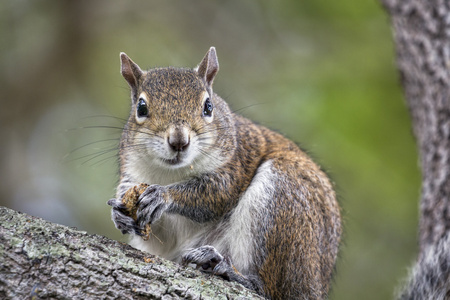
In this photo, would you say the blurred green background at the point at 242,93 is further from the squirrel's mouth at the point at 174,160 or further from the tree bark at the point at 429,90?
the squirrel's mouth at the point at 174,160

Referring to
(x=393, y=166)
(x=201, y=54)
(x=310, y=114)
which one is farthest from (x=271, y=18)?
(x=393, y=166)

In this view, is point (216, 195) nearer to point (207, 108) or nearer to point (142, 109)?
point (207, 108)

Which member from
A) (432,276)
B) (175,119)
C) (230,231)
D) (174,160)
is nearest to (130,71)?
(175,119)

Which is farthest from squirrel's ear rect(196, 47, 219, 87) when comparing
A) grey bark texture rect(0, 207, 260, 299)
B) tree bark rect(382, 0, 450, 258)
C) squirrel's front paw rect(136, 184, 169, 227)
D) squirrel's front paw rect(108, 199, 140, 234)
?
tree bark rect(382, 0, 450, 258)

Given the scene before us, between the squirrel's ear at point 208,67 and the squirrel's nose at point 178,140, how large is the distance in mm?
819

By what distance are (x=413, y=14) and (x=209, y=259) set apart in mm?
3322

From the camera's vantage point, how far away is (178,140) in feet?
11.3

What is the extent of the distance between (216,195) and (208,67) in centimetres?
99

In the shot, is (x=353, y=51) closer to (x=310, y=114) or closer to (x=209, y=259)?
(x=310, y=114)

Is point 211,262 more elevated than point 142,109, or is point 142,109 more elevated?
point 142,109

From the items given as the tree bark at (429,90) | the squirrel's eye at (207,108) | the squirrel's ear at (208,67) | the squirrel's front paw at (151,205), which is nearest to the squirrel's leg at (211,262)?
the squirrel's front paw at (151,205)

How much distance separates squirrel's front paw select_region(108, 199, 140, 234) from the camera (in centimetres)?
352

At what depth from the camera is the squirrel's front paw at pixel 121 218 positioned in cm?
352

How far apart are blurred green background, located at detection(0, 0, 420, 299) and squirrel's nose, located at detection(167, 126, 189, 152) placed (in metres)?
3.02
